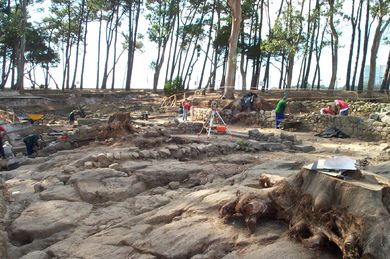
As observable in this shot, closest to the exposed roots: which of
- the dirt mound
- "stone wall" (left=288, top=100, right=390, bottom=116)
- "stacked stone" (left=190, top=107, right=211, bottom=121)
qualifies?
the dirt mound

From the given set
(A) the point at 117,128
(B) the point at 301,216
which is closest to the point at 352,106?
(A) the point at 117,128

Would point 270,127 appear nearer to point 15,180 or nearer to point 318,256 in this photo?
point 15,180

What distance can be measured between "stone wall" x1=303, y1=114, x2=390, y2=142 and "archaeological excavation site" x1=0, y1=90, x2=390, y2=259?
0.15 feet

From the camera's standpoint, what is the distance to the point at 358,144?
9859mm

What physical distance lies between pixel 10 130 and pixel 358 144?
1504 cm

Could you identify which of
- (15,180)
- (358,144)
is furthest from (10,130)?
(358,144)

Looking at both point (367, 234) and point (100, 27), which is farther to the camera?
point (100, 27)

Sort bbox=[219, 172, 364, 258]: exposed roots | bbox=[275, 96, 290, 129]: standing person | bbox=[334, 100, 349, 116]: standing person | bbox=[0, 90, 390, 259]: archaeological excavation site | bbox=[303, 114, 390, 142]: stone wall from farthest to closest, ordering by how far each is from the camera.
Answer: bbox=[275, 96, 290, 129]: standing person
bbox=[334, 100, 349, 116]: standing person
bbox=[303, 114, 390, 142]: stone wall
bbox=[0, 90, 390, 259]: archaeological excavation site
bbox=[219, 172, 364, 258]: exposed roots

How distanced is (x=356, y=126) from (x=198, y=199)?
898 centimetres

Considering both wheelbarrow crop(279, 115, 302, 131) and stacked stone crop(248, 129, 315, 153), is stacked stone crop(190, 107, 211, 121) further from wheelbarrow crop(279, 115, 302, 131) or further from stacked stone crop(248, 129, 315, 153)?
stacked stone crop(248, 129, 315, 153)

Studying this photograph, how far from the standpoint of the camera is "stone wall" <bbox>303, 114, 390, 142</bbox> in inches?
416

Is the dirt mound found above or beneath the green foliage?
beneath

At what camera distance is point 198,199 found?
14.6 ft

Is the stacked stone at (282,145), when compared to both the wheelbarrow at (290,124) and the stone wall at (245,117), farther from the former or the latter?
the stone wall at (245,117)
